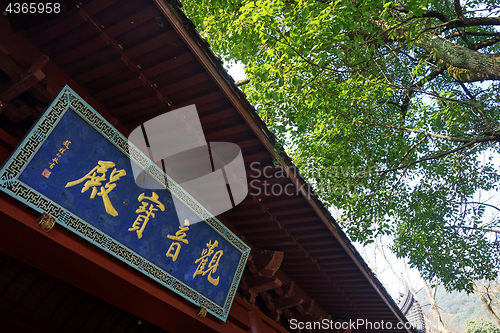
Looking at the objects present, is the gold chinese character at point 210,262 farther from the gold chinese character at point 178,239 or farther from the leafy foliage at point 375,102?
the leafy foliage at point 375,102

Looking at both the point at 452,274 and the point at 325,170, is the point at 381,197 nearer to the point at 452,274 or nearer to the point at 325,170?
the point at 325,170

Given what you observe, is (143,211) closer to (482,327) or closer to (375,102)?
(375,102)

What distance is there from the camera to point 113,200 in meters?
2.67

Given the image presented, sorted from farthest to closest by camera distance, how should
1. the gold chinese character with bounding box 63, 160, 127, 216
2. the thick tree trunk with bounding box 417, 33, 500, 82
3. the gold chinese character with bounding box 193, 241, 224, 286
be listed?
1. the thick tree trunk with bounding box 417, 33, 500, 82
2. the gold chinese character with bounding box 193, 241, 224, 286
3. the gold chinese character with bounding box 63, 160, 127, 216

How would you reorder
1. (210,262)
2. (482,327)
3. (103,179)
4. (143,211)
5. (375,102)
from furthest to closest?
(482,327), (375,102), (210,262), (143,211), (103,179)

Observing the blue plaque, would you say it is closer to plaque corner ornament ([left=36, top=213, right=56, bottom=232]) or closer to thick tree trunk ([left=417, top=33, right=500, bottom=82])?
plaque corner ornament ([left=36, top=213, right=56, bottom=232])

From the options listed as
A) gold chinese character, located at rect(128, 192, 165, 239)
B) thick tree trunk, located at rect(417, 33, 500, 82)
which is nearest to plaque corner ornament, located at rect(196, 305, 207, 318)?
gold chinese character, located at rect(128, 192, 165, 239)

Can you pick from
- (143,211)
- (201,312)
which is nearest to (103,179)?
(143,211)

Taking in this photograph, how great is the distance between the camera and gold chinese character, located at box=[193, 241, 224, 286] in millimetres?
3383

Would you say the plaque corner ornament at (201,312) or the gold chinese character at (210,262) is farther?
the gold chinese character at (210,262)

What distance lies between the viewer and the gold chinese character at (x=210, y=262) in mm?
3383

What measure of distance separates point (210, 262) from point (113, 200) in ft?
4.25

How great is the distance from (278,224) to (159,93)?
2284 millimetres

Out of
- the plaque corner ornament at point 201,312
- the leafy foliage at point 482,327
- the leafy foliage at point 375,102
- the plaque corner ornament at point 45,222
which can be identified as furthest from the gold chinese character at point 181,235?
the leafy foliage at point 482,327
